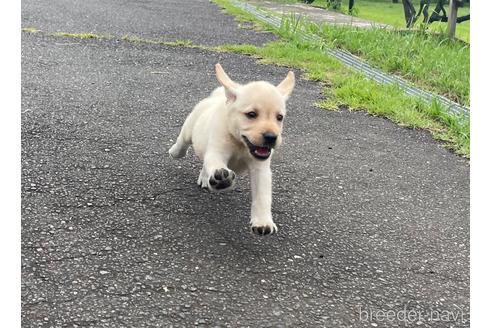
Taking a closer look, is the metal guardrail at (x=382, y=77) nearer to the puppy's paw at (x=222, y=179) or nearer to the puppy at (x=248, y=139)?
the puppy at (x=248, y=139)

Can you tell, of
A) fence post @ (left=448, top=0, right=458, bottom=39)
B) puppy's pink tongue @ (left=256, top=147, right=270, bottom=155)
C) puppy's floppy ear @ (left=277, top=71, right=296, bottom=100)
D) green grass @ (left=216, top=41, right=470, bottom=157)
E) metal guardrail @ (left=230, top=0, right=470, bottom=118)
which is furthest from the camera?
fence post @ (left=448, top=0, right=458, bottom=39)

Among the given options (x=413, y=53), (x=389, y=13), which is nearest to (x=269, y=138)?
(x=413, y=53)

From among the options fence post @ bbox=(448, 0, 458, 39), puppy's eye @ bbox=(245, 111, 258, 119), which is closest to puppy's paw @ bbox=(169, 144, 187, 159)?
puppy's eye @ bbox=(245, 111, 258, 119)

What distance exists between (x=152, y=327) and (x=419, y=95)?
4795mm

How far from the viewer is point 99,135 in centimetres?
434

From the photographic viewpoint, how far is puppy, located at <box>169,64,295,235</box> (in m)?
2.90

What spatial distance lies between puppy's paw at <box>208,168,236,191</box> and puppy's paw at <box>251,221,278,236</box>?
232 mm

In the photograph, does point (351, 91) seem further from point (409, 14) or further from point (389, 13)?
point (389, 13)

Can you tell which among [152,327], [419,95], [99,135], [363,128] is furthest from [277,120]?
[419,95]

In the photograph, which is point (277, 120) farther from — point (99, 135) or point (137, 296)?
point (99, 135)

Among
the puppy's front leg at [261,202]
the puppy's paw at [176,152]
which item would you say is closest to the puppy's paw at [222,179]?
the puppy's front leg at [261,202]

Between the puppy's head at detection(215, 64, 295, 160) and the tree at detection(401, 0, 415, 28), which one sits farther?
the tree at detection(401, 0, 415, 28)

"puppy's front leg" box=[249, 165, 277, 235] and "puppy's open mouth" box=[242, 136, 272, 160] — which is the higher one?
"puppy's open mouth" box=[242, 136, 272, 160]

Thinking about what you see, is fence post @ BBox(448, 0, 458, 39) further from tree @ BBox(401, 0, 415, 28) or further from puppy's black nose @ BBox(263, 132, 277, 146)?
puppy's black nose @ BBox(263, 132, 277, 146)
